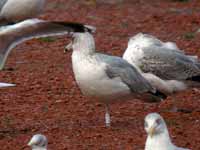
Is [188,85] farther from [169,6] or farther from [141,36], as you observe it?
[169,6]

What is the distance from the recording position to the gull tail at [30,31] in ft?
32.1

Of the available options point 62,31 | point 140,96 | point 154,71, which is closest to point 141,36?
point 154,71

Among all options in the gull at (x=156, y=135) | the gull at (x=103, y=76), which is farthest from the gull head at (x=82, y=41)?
the gull at (x=156, y=135)

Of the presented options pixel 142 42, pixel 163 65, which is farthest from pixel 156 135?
pixel 142 42

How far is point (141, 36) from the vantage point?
11797mm

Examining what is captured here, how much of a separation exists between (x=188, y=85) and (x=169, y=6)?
7669mm

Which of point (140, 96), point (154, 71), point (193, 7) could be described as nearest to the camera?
point (140, 96)

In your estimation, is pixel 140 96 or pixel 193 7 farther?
pixel 193 7

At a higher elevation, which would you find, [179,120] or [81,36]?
[81,36]

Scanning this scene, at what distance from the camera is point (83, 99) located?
11836 mm

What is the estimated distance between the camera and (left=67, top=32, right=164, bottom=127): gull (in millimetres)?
10203

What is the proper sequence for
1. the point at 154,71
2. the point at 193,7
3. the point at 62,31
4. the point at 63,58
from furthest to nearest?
1. the point at 193,7
2. the point at 63,58
3. the point at 154,71
4. the point at 62,31

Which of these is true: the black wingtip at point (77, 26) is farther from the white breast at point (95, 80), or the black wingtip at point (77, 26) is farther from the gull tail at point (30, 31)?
the white breast at point (95, 80)

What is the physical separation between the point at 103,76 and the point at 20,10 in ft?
11.4
